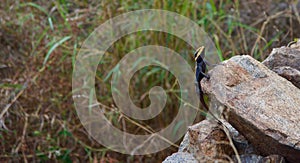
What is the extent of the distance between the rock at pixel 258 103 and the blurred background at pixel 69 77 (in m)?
1.09

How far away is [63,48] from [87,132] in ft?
1.74

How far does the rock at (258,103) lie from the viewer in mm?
1149

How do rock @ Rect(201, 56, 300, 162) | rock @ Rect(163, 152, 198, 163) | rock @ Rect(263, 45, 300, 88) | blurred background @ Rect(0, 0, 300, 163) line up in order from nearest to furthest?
rock @ Rect(201, 56, 300, 162)
rock @ Rect(163, 152, 198, 163)
rock @ Rect(263, 45, 300, 88)
blurred background @ Rect(0, 0, 300, 163)

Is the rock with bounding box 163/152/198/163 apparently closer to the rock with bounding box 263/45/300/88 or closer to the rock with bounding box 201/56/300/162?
Result: the rock with bounding box 201/56/300/162

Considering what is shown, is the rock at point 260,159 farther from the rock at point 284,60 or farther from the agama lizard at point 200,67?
the rock at point 284,60

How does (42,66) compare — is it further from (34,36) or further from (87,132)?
(87,132)

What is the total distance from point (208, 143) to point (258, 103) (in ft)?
0.54

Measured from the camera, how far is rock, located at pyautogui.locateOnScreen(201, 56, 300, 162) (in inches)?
45.3

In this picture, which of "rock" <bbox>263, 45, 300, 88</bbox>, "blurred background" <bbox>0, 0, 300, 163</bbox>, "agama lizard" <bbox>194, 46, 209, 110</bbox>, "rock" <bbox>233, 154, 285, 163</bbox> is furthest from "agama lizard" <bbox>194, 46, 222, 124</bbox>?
"blurred background" <bbox>0, 0, 300, 163</bbox>

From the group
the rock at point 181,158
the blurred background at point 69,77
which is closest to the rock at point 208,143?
the rock at point 181,158

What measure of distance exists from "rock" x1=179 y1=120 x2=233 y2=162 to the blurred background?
107 cm

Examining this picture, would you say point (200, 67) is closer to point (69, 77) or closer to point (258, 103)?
point (258, 103)

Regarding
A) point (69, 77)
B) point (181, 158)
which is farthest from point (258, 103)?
point (69, 77)

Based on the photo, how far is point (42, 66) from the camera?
106 inches
